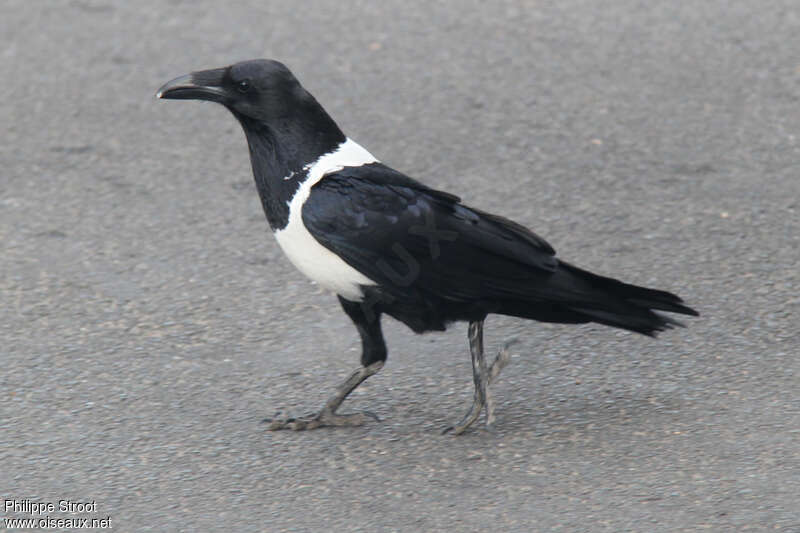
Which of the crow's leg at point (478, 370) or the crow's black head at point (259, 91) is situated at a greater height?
the crow's black head at point (259, 91)

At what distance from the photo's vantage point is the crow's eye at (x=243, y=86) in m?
3.98

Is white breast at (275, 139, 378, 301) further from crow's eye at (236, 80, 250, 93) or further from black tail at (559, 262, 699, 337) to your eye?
black tail at (559, 262, 699, 337)

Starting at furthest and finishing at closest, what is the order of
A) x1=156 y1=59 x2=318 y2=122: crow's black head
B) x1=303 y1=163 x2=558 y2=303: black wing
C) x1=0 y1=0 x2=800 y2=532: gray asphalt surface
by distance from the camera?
x1=156 y1=59 x2=318 y2=122: crow's black head < x1=303 y1=163 x2=558 y2=303: black wing < x1=0 y1=0 x2=800 y2=532: gray asphalt surface

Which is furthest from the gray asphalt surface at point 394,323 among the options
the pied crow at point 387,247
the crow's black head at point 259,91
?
the crow's black head at point 259,91

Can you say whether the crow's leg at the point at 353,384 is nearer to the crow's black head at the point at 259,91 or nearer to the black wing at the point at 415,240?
the black wing at the point at 415,240

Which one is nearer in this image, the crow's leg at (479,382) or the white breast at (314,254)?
the white breast at (314,254)

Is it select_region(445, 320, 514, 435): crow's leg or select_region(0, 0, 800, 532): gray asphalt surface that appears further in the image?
select_region(445, 320, 514, 435): crow's leg

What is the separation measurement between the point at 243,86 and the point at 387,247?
67 centimetres

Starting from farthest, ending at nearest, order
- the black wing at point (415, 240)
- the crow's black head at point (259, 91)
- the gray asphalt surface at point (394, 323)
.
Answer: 1. the crow's black head at point (259, 91)
2. the black wing at point (415, 240)
3. the gray asphalt surface at point (394, 323)

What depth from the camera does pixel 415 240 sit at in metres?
3.86

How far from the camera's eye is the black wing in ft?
12.5

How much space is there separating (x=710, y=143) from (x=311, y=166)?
278 cm

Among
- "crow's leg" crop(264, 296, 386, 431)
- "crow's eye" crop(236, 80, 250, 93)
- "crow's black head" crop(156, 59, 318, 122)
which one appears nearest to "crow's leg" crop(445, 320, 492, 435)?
"crow's leg" crop(264, 296, 386, 431)

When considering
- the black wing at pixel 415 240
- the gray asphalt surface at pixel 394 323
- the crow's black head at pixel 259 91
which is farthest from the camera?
the crow's black head at pixel 259 91
